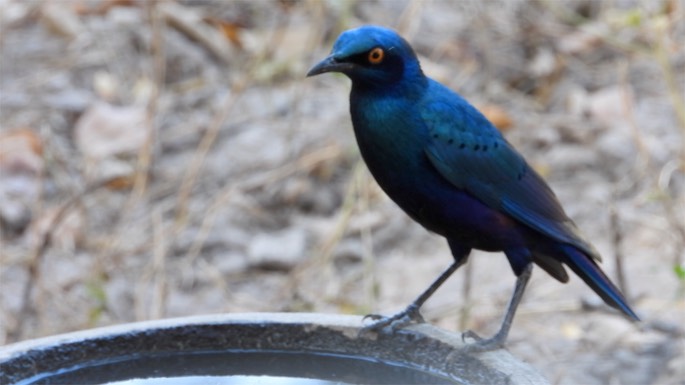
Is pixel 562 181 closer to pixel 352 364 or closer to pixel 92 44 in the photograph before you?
pixel 92 44

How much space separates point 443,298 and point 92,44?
242 cm

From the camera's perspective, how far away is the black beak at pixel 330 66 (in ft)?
9.35

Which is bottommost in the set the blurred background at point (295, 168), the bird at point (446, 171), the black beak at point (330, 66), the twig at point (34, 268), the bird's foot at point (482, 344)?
the bird's foot at point (482, 344)

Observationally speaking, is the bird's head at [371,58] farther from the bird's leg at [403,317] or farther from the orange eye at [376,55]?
the bird's leg at [403,317]

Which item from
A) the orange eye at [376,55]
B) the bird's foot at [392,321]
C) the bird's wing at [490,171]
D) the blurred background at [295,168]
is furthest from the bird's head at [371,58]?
the blurred background at [295,168]

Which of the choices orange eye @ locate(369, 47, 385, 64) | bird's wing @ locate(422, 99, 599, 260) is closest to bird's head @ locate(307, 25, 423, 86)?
orange eye @ locate(369, 47, 385, 64)

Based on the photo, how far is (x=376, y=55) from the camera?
2.95 m

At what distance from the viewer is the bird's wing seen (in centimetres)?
306

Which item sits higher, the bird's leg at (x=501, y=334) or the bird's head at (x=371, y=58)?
the bird's head at (x=371, y=58)

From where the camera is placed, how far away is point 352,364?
270cm

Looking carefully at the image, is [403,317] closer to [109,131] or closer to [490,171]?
[490,171]

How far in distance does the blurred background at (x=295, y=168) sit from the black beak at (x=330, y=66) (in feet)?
4.49

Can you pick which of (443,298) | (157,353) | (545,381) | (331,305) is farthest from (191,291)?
(545,381)

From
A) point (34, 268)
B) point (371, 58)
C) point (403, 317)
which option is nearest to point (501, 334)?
point (403, 317)
